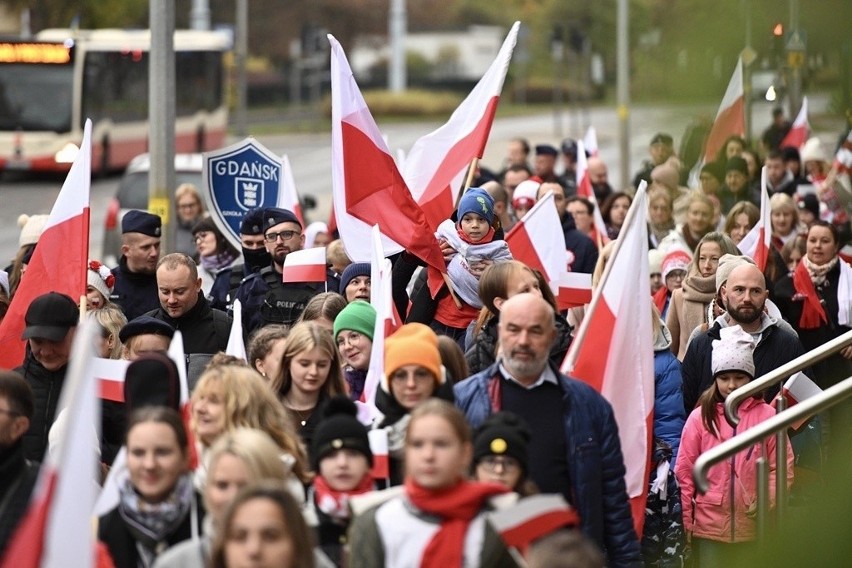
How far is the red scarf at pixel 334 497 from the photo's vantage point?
5.01 m

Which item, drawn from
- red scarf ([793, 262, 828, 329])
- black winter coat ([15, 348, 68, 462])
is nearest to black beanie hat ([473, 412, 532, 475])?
black winter coat ([15, 348, 68, 462])

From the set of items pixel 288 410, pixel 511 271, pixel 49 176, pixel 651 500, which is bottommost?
pixel 651 500

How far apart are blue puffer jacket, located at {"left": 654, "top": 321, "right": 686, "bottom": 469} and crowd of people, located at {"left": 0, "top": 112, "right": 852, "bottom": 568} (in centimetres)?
1

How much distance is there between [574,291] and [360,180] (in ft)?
4.82

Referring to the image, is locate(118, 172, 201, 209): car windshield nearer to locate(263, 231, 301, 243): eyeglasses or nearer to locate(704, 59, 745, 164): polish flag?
locate(263, 231, 301, 243): eyeglasses

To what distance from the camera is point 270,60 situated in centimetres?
7512

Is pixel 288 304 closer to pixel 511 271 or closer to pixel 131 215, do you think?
pixel 131 215

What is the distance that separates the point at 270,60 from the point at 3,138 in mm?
40761

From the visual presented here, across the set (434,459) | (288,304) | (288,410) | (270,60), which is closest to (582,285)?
(288,304)

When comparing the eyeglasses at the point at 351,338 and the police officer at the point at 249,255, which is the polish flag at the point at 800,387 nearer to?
the eyeglasses at the point at 351,338

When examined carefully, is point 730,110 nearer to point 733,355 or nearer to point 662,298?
point 733,355

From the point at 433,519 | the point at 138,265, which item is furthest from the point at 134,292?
the point at 433,519

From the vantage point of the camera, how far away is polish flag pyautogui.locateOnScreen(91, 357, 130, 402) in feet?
21.9

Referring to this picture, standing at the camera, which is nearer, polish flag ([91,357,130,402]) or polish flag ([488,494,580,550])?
polish flag ([488,494,580,550])
